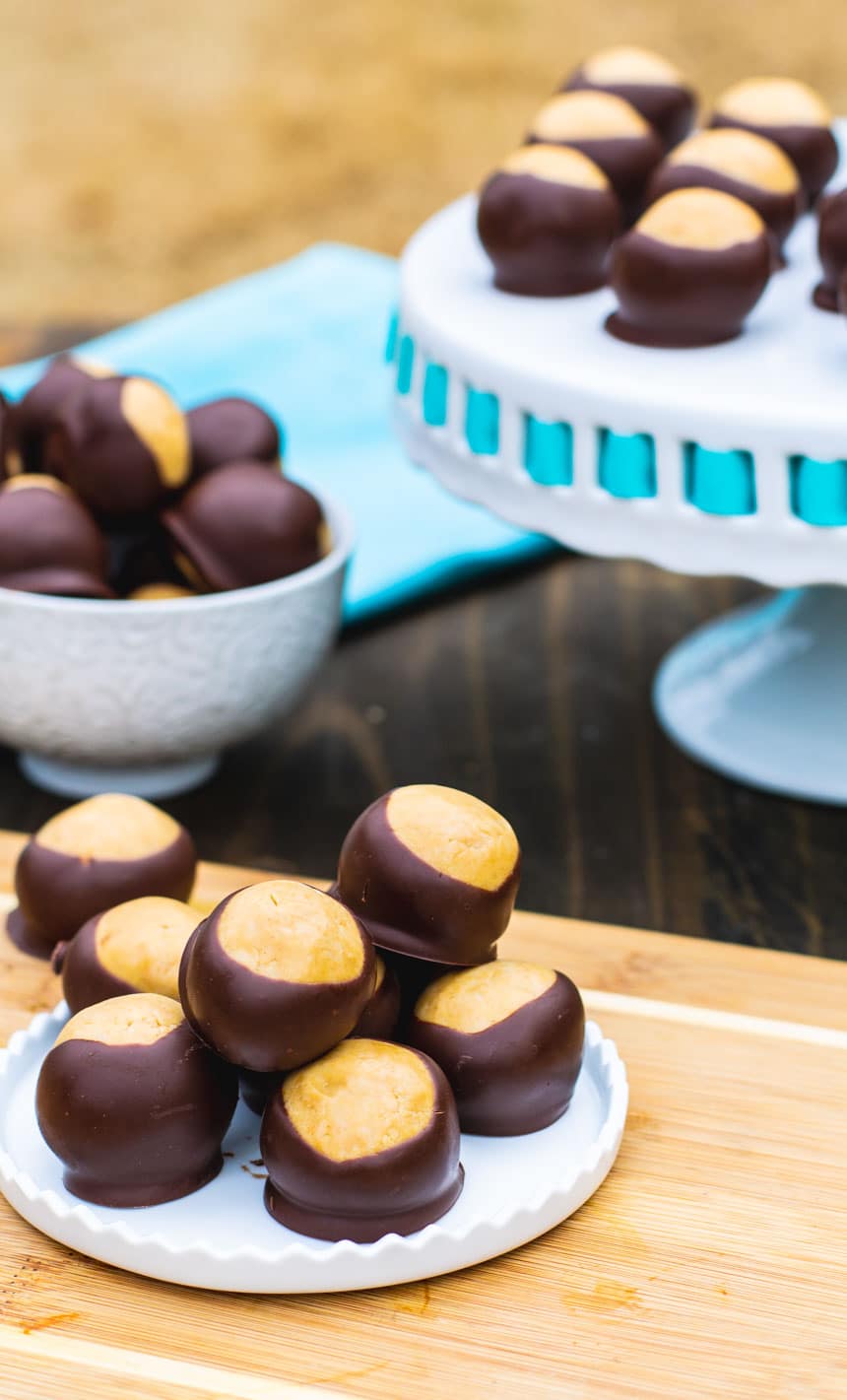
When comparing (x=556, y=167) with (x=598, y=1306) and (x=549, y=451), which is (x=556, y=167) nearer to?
(x=549, y=451)

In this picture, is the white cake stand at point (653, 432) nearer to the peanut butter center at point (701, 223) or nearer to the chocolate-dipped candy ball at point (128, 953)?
the peanut butter center at point (701, 223)

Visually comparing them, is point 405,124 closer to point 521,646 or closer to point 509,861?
point 521,646

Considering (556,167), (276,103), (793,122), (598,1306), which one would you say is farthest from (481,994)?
(276,103)

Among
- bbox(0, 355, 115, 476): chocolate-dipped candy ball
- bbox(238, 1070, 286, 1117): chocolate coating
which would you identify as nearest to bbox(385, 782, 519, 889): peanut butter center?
bbox(238, 1070, 286, 1117): chocolate coating

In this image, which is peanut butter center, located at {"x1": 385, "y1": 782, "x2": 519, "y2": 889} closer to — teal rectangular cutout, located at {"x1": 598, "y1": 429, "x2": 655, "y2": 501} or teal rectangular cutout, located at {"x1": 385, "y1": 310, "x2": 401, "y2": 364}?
teal rectangular cutout, located at {"x1": 598, "y1": 429, "x2": 655, "y2": 501}

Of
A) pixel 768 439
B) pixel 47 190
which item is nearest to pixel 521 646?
pixel 768 439

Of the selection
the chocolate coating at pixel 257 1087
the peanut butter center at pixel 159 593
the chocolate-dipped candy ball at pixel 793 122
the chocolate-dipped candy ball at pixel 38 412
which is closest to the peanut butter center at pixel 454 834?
the chocolate coating at pixel 257 1087

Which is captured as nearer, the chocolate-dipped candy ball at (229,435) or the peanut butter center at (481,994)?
the peanut butter center at (481,994)
